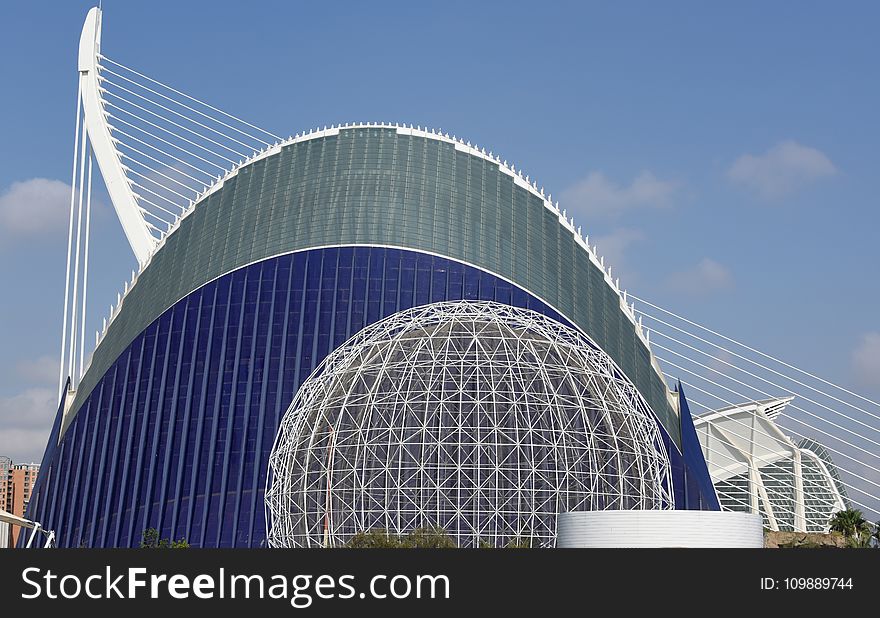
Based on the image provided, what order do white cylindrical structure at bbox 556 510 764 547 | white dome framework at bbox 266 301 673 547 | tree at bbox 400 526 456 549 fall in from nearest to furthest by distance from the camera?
1. white cylindrical structure at bbox 556 510 764 547
2. tree at bbox 400 526 456 549
3. white dome framework at bbox 266 301 673 547

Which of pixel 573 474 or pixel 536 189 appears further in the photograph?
pixel 536 189

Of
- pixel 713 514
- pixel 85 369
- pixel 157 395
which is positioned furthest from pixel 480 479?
pixel 85 369

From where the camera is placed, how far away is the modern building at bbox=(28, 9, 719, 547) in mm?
58844

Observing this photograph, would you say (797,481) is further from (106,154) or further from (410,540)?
(106,154)

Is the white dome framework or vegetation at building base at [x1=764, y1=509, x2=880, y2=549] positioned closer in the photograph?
the white dome framework

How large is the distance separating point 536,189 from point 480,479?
30528 mm

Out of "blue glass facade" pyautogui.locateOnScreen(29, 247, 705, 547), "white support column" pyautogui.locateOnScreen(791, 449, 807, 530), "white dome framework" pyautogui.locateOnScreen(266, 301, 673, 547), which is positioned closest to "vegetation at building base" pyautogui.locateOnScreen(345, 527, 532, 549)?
"white dome framework" pyautogui.locateOnScreen(266, 301, 673, 547)

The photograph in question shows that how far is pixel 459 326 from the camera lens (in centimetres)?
6147

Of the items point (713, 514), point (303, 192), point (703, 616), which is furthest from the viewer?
point (303, 192)

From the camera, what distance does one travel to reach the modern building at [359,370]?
5884 cm

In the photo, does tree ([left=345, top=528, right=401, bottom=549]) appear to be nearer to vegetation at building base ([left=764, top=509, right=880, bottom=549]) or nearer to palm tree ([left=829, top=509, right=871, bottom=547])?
vegetation at building base ([left=764, top=509, right=880, bottom=549])

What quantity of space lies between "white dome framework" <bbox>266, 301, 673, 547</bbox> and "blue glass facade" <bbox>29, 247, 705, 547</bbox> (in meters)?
11.7

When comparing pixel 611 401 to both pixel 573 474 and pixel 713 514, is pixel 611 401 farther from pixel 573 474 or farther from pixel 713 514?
pixel 713 514

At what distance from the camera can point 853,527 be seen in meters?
72.6
